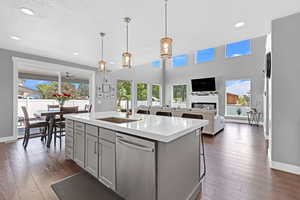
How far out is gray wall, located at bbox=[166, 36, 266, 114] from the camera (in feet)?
22.4

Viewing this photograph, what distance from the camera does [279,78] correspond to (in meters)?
2.51

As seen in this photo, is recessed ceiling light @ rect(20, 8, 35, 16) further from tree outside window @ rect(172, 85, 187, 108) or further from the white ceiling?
tree outside window @ rect(172, 85, 187, 108)

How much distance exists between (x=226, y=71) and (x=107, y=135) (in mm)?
7921

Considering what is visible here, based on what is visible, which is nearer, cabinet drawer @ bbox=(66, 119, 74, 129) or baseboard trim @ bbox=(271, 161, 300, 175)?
baseboard trim @ bbox=(271, 161, 300, 175)

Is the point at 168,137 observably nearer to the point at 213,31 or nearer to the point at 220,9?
the point at 220,9

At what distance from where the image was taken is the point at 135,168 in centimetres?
146

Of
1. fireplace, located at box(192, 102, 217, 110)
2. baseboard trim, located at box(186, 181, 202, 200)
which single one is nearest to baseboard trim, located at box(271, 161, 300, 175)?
baseboard trim, located at box(186, 181, 202, 200)

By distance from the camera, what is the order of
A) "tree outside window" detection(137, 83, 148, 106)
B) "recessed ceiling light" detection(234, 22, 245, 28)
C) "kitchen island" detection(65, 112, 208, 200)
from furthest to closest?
1. "tree outside window" detection(137, 83, 148, 106)
2. "recessed ceiling light" detection(234, 22, 245, 28)
3. "kitchen island" detection(65, 112, 208, 200)

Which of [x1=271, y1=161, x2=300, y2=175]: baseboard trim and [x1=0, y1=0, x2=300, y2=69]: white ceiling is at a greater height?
[x1=0, y1=0, x2=300, y2=69]: white ceiling

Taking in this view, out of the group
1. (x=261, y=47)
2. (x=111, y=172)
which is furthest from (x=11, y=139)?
(x=261, y=47)

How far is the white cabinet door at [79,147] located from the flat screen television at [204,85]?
745 cm

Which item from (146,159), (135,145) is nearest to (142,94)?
(135,145)

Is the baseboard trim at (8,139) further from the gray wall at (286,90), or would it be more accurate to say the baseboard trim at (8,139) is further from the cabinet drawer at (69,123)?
the gray wall at (286,90)

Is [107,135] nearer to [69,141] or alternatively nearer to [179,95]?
[69,141]
